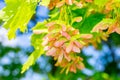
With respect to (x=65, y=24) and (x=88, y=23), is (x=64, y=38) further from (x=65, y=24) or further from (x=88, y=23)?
(x=88, y=23)

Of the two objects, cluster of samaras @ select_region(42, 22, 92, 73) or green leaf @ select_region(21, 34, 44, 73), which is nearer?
cluster of samaras @ select_region(42, 22, 92, 73)

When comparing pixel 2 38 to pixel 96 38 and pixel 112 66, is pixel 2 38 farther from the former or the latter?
pixel 96 38

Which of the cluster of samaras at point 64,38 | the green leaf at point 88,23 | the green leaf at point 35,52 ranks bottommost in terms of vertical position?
the green leaf at point 35,52

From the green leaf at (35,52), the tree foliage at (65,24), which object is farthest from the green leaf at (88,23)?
the green leaf at (35,52)

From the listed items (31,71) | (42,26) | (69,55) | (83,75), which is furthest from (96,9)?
(31,71)

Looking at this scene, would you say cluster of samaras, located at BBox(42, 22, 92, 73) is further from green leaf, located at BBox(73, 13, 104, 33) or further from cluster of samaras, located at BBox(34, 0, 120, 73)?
green leaf, located at BBox(73, 13, 104, 33)

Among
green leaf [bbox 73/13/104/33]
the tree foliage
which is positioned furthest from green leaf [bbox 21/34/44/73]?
green leaf [bbox 73/13/104/33]

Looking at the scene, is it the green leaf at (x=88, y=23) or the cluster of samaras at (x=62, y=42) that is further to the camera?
the green leaf at (x=88, y=23)

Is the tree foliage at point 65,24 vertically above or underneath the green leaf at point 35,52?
above

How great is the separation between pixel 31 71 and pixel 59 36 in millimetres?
4554

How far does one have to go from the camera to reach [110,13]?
145cm

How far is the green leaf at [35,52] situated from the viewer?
1507 millimetres

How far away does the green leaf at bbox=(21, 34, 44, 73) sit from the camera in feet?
4.94

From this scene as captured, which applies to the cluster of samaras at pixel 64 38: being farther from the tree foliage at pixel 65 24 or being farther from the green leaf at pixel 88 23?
the green leaf at pixel 88 23
